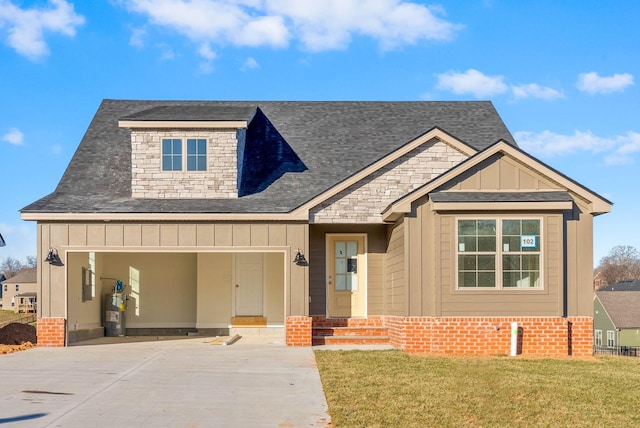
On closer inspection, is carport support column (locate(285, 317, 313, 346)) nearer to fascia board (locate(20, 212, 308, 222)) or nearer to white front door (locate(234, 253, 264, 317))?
fascia board (locate(20, 212, 308, 222))

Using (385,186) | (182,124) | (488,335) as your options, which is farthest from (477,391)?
(182,124)

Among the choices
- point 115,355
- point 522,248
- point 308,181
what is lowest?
point 115,355

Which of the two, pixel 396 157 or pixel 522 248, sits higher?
pixel 396 157

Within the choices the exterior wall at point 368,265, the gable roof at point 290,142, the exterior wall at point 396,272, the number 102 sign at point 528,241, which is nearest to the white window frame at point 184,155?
the gable roof at point 290,142

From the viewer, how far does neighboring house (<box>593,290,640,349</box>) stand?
50500 millimetres

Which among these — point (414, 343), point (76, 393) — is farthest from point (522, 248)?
point (76, 393)

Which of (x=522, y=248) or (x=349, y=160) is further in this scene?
(x=349, y=160)

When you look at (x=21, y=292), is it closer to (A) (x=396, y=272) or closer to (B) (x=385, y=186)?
(B) (x=385, y=186)

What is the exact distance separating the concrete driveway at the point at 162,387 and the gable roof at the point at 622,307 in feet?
133

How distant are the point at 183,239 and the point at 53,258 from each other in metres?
2.85

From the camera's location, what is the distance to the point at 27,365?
13.6 m

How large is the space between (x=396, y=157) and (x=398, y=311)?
3.55 m

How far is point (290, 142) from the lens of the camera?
2061 centimetres

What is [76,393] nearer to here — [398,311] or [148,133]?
[398,311]
